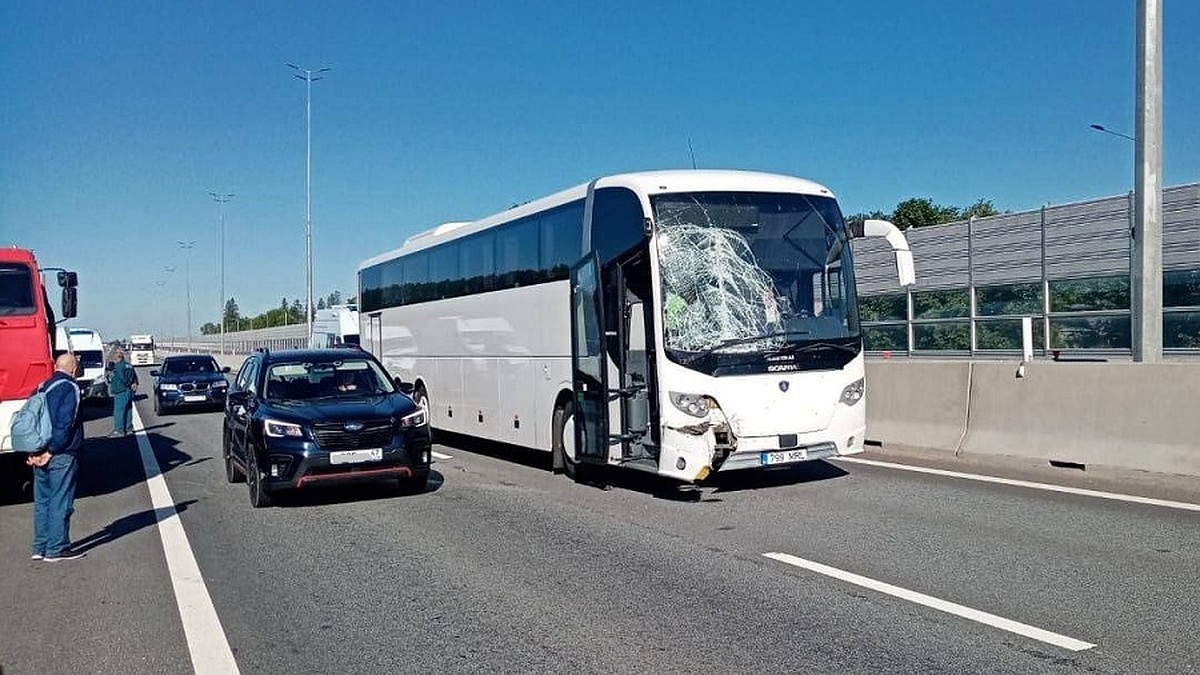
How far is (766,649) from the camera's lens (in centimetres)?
601

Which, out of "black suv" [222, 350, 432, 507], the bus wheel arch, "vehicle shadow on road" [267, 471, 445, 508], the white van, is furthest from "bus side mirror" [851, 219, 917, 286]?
the white van

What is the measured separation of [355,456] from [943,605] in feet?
22.0

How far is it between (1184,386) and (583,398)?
638 centimetres

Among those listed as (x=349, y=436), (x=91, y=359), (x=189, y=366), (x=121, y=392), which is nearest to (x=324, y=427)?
(x=349, y=436)

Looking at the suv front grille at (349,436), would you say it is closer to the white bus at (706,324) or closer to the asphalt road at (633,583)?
the asphalt road at (633,583)

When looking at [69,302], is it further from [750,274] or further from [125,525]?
[750,274]

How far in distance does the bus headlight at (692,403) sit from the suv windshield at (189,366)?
2404cm

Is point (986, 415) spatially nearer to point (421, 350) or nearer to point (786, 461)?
point (786, 461)

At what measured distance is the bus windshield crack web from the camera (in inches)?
438

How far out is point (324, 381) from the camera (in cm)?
1288

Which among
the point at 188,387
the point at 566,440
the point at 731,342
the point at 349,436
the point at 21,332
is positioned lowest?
the point at 188,387

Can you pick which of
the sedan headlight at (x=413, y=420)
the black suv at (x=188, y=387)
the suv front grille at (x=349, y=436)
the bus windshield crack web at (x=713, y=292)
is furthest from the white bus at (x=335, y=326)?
the bus windshield crack web at (x=713, y=292)

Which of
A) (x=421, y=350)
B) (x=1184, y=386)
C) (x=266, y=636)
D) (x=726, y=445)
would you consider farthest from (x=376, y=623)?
(x=421, y=350)

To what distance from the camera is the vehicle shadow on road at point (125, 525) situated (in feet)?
33.4
